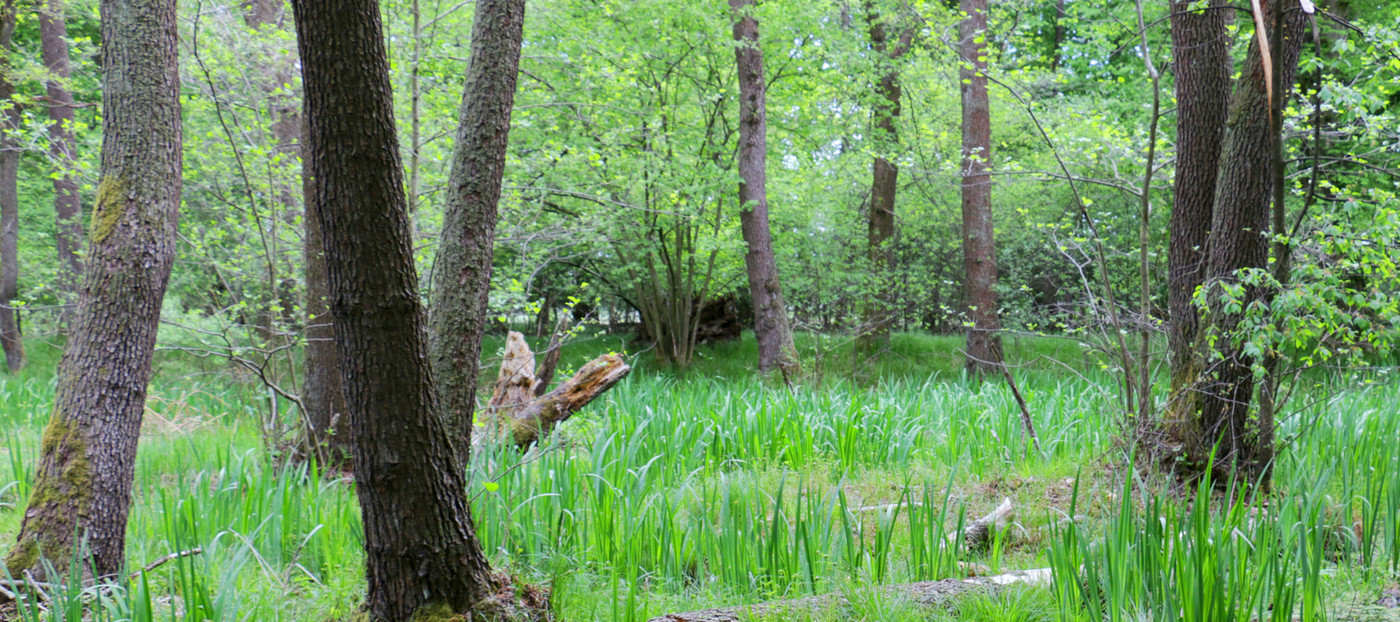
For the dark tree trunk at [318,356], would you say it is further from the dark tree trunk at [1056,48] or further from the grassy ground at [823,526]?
the dark tree trunk at [1056,48]

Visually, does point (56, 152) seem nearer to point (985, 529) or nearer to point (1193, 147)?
point (985, 529)

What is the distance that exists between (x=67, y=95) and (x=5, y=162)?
4.01ft

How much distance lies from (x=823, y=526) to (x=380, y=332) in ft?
5.71

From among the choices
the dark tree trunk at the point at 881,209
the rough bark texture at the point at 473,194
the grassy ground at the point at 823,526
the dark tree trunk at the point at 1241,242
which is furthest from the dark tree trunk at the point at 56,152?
the dark tree trunk at the point at 1241,242

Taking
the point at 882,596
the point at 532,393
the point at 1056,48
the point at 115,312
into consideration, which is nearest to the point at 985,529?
the point at 882,596

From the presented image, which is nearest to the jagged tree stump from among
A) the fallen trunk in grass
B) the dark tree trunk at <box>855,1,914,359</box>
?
the fallen trunk in grass

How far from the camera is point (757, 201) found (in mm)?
8305

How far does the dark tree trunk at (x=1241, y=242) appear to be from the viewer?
350cm

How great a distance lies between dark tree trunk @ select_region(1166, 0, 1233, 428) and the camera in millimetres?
3963

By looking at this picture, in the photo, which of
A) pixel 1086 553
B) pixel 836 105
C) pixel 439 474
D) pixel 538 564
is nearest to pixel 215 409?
pixel 538 564

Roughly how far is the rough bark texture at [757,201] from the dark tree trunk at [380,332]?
19.7 feet

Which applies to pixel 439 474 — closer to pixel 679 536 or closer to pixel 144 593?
pixel 144 593

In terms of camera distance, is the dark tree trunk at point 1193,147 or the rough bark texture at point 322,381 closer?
the dark tree trunk at point 1193,147

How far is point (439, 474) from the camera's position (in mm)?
1969
